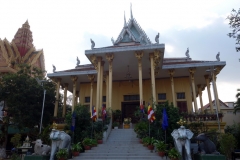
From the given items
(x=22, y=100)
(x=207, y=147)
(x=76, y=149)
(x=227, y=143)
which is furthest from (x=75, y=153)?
(x=22, y=100)

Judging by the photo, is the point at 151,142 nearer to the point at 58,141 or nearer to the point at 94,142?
the point at 94,142

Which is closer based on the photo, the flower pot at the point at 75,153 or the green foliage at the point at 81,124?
the flower pot at the point at 75,153

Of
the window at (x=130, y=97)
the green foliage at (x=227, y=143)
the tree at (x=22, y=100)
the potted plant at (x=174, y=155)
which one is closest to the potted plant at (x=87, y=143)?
the potted plant at (x=174, y=155)

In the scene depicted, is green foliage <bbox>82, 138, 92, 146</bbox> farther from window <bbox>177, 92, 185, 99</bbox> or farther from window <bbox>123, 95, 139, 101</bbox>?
window <bbox>177, 92, 185, 99</bbox>

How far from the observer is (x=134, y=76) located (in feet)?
61.9

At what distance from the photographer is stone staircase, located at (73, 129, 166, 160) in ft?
29.3

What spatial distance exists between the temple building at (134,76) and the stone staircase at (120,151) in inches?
176

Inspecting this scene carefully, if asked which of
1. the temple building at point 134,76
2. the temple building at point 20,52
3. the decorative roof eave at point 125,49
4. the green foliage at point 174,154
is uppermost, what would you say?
the temple building at point 20,52

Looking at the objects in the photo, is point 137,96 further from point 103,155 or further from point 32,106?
point 103,155

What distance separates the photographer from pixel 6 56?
1222 inches

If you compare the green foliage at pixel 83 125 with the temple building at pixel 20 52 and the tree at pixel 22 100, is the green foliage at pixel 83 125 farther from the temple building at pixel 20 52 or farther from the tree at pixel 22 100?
the temple building at pixel 20 52

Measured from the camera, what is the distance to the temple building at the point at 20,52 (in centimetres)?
3089

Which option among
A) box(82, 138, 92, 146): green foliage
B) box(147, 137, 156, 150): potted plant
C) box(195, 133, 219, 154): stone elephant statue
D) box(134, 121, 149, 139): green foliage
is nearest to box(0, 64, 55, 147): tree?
box(82, 138, 92, 146): green foliage

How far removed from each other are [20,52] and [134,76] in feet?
77.4
